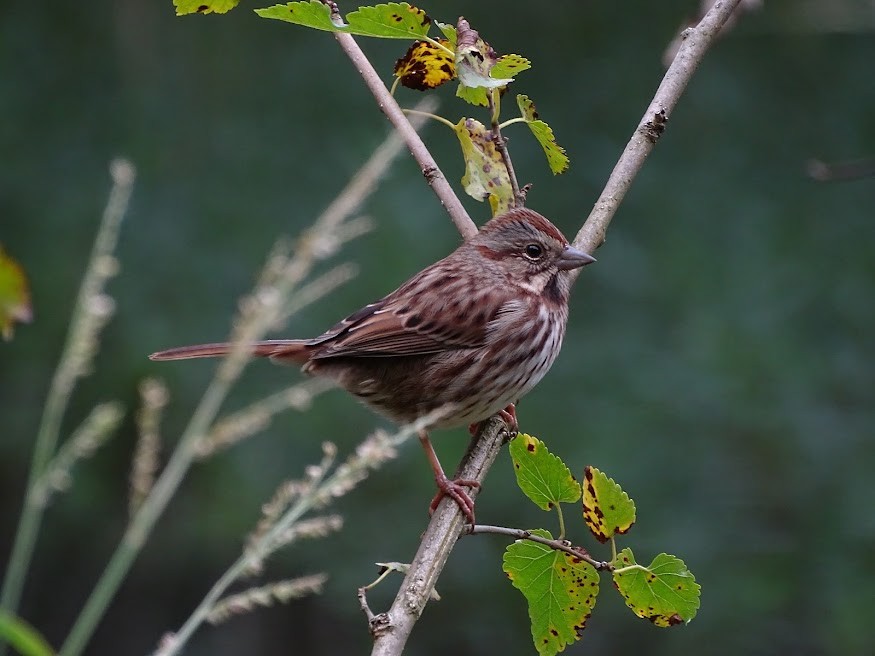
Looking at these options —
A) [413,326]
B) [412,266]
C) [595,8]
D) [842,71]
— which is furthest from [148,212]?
[842,71]

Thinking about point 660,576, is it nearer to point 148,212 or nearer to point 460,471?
point 460,471

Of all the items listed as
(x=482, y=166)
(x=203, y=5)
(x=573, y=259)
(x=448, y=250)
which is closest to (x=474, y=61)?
(x=482, y=166)

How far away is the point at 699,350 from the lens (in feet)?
17.3

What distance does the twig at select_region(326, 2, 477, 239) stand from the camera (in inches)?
99.6

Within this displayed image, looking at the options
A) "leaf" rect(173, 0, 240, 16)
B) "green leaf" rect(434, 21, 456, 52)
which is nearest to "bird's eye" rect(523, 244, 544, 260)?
"green leaf" rect(434, 21, 456, 52)

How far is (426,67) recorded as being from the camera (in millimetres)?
2572

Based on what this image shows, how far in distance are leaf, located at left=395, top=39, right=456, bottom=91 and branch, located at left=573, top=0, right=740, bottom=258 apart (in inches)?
16.3

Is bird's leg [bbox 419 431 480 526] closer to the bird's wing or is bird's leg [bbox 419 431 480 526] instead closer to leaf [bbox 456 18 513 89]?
the bird's wing


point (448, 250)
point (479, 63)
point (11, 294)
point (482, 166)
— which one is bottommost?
point (448, 250)

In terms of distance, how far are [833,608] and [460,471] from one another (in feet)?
9.89

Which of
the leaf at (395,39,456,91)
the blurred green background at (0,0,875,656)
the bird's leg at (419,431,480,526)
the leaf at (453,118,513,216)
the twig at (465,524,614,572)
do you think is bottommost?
the blurred green background at (0,0,875,656)

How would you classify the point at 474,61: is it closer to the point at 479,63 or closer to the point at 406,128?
the point at 479,63

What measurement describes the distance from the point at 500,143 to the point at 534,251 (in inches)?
28.5

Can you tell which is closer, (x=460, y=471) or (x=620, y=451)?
(x=460, y=471)
